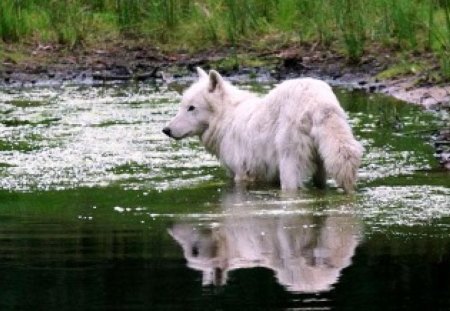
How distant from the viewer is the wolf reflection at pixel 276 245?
637 centimetres

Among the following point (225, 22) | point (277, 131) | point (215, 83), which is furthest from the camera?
point (225, 22)

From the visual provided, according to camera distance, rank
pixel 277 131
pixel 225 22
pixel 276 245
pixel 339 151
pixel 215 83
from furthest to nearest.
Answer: pixel 225 22 → pixel 215 83 → pixel 277 131 → pixel 339 151 → pixel 276 245

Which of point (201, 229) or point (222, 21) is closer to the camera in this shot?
point (201, 229)

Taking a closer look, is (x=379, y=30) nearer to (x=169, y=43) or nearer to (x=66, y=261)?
(x=169, y=43)

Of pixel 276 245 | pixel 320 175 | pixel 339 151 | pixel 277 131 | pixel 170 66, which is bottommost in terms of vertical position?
pixel 276 245

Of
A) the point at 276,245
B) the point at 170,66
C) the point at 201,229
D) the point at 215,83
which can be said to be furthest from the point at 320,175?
the point at 170,66

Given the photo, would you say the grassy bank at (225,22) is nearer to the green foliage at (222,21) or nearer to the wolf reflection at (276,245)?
the green foliage at (222,21)

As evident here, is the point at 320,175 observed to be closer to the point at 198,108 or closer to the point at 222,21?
the point at 198,108

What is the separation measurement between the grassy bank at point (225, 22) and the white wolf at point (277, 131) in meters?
7.36

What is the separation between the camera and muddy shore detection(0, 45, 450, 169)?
18.3 metres

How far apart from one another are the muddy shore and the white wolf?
592 cm

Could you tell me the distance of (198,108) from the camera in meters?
11.4

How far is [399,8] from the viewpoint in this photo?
61.2ft

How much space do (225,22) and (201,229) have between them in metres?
13.3
